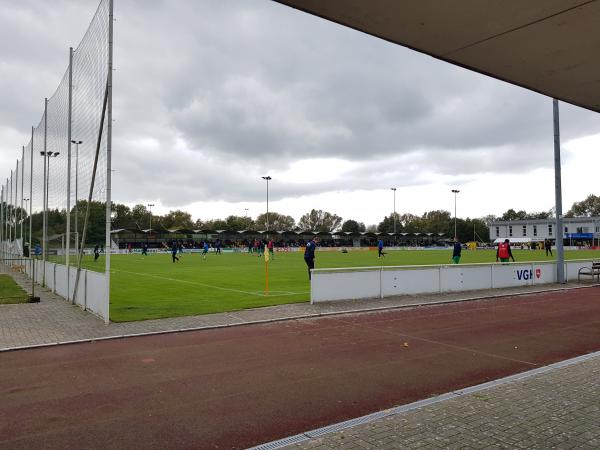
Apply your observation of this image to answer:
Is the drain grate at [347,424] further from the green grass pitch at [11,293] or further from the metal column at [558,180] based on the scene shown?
the metal column at [558,180]

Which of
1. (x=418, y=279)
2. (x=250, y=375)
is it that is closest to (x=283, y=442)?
(x=250, y=375)

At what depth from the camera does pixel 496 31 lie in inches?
123

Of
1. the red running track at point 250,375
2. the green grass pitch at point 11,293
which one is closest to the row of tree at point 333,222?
the green grass pitch at point 11,293

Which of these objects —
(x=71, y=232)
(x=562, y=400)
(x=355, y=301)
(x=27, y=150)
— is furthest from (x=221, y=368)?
(x=27, y=150)

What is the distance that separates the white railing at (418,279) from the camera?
1366cm

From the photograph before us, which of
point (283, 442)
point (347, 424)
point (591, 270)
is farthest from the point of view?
point (591, 270)

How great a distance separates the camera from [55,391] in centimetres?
593

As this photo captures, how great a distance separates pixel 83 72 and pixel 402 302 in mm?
11455

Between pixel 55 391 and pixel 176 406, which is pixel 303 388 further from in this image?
pixel 55 391

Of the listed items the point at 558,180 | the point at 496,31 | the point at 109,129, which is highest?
the point at 109,129

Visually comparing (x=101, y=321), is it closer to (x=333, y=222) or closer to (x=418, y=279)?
(x=418, y=279)

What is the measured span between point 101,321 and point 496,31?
10.2 metres

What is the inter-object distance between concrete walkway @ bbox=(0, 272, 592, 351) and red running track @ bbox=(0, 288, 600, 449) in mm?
649

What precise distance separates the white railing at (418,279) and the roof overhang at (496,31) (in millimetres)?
10017
